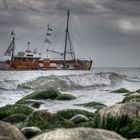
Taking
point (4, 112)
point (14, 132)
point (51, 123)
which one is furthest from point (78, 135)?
point (4, 112)

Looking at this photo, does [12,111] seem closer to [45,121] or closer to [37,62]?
[45,121]

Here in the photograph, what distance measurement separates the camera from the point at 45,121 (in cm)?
1516

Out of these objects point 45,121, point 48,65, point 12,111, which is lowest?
point 48,65

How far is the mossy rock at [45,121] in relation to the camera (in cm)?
1445

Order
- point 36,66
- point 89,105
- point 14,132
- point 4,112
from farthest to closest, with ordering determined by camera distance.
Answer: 1. point 36,66
2. point 89,105
3. point 4,112
4. point 14,132

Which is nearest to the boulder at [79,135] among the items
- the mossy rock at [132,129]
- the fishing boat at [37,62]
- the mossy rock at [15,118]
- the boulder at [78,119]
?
the mossy rock at [132,129]

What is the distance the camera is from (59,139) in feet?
20.6

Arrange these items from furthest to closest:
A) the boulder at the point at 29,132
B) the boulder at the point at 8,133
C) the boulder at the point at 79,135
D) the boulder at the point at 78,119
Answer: the boulder at the point at 78,119
the boulder at the point at 29,132
the boulder at the point at 8,133
the boulder at the point at 79,135

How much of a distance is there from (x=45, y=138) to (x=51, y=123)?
8.79 m

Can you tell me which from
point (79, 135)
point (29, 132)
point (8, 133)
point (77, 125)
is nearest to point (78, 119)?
point (77, 125)

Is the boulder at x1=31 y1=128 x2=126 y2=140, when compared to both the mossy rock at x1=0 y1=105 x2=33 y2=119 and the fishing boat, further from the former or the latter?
the fishing boat

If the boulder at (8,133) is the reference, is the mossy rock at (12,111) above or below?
below

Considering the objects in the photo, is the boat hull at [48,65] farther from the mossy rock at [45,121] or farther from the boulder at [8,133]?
the boulder at [8,133]

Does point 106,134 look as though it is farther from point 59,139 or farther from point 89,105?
point 89,105
